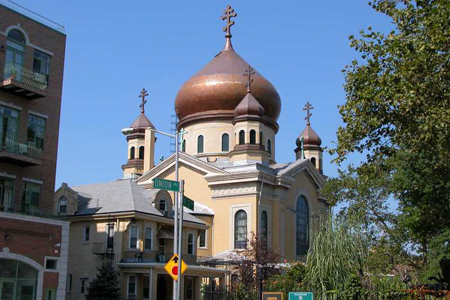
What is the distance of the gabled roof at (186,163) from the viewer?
53.1 m

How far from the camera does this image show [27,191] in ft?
107

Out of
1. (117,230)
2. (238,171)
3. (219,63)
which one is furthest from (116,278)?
(219,63)

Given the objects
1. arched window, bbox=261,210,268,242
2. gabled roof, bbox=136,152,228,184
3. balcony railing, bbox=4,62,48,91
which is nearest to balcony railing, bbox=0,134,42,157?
balcony railing, bbox=4,62,48,91

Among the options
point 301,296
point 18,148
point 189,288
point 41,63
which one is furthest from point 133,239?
point 301,296

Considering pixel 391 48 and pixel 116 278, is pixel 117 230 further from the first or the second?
pixel 391 48

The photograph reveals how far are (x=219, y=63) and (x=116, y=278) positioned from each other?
29.0 metres

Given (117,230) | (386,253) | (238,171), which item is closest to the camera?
(117,230)

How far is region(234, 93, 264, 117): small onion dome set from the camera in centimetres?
5359

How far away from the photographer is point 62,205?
4403cm

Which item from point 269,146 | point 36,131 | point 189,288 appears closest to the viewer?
point 36,131

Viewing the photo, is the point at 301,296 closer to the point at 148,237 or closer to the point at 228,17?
the point at 148,237

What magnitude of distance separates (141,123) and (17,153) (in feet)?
105

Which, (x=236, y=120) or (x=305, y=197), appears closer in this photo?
(x=236, y=120)

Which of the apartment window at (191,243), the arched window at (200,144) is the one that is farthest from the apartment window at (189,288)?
the arched window at (200,144)
